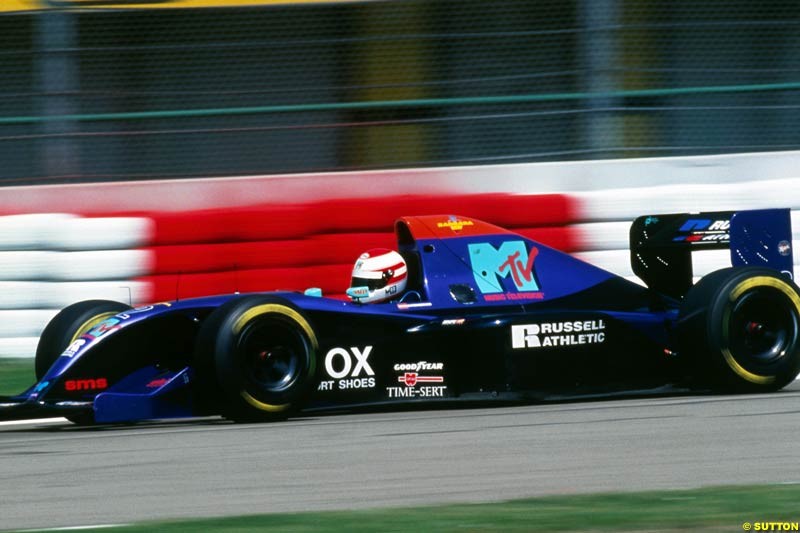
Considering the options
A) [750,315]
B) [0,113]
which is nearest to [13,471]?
[750,315]

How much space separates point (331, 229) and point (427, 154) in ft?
4.00

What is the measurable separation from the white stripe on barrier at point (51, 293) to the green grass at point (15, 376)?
1.26ft

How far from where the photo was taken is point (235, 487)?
5.46m

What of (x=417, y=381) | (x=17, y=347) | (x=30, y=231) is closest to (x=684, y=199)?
(x=417, y=381)

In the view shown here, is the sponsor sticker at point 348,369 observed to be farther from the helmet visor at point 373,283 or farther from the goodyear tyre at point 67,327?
the goodyear tyre at point 67,327

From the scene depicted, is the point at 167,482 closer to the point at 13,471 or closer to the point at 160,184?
the point at 13,471

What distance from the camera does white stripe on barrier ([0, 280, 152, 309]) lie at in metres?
9.73

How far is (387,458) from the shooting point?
6051 millimetres

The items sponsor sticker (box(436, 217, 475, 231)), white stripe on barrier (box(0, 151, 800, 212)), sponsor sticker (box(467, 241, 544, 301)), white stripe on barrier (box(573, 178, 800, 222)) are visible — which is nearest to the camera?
sponsor sticker (box(467, 241, 544, 301))

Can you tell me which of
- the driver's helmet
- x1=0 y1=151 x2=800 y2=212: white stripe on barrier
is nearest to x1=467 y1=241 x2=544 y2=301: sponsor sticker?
the driver's helmet

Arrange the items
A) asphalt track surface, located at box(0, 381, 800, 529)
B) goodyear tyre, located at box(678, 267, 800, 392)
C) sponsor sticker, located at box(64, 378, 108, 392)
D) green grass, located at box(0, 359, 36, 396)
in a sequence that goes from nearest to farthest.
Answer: asphalt track surface, located at box(0, 381, 800, 529) → sponsor sticker, located at box(64, 378, 108, 392) → goodyear tyre, located at box(678, 267, 800, 392) → green grass, located at box(0, 359, 36, 396)

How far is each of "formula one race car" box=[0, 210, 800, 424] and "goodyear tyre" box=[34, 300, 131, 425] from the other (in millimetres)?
11

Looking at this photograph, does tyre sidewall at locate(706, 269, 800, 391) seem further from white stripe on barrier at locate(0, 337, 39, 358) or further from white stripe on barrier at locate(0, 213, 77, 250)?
white stripe on barrier at locate(0, 337, 39, 358)

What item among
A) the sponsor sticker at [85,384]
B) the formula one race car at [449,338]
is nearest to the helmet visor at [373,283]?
the formula one race car at [449,338]
